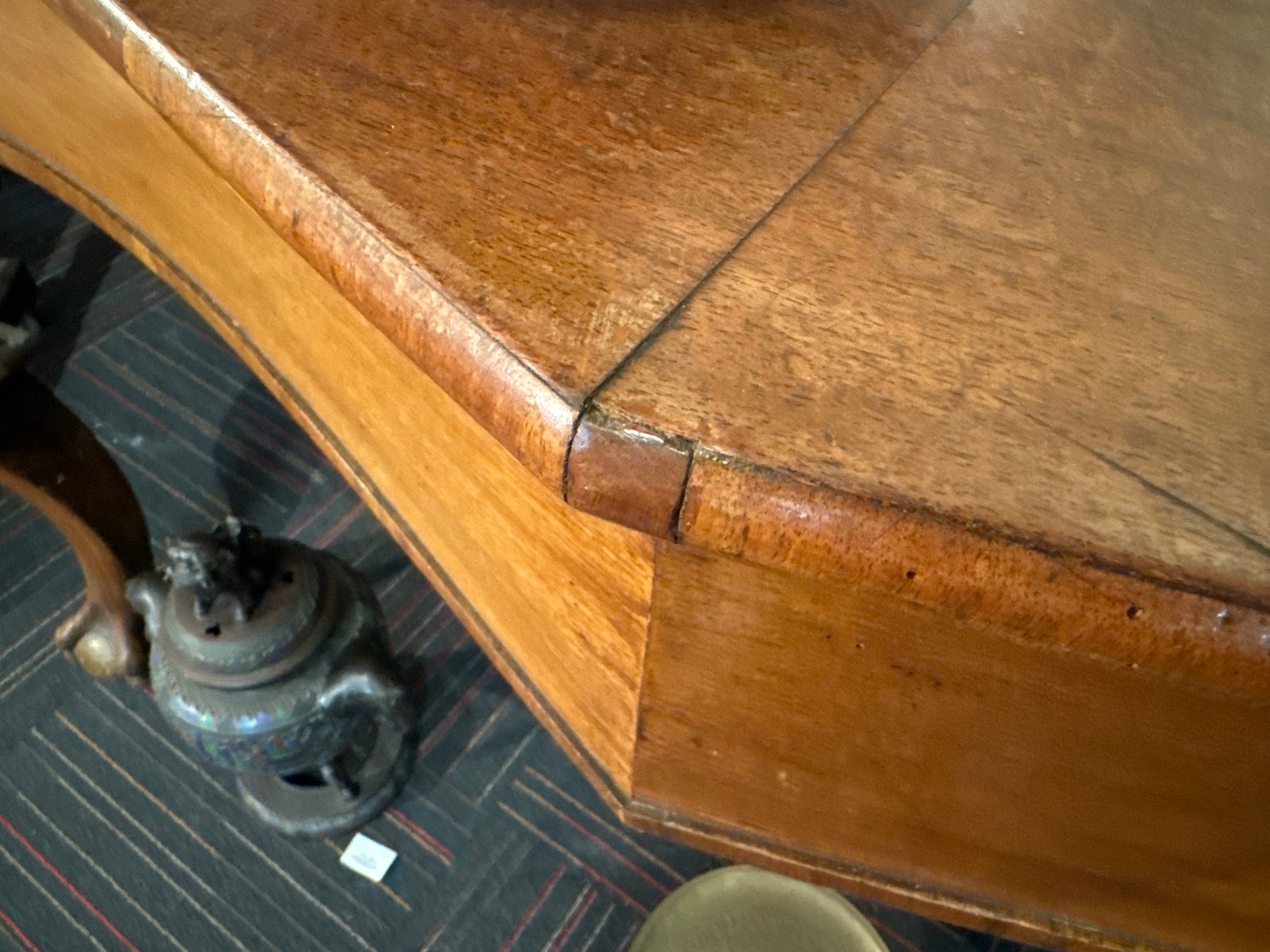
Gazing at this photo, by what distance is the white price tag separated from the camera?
1.17 m

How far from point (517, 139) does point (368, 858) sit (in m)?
Result: 0.99

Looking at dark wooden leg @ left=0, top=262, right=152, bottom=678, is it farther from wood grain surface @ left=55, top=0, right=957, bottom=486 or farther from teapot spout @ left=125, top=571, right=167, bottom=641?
wood grain surface @ left=55, top=0, right=957, bottom=486

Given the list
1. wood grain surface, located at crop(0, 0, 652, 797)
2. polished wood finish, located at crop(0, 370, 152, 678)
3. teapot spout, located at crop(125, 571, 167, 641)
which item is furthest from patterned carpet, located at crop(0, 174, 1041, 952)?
wood grain surface, located at crop(0, 0, 652, 797)

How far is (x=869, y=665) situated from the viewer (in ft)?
1.48

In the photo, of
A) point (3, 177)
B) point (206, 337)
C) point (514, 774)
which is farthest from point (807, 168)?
point (3, 177)

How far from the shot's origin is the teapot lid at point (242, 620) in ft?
3.01

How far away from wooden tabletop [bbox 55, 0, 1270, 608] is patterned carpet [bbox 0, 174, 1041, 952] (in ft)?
3.03

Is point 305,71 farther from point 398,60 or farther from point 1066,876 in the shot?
point 1066,876

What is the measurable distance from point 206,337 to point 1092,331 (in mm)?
1645

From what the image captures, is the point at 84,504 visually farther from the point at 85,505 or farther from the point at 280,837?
the point at 280,837

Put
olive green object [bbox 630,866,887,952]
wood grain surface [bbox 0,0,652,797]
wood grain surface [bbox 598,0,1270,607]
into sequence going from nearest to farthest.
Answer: wood grain surface [bbox 598,0,1270,607], wood grain surface [bbox 0,0,652,797], olive green object [bbox 630,866,887,952]

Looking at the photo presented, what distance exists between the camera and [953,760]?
1.61 ft

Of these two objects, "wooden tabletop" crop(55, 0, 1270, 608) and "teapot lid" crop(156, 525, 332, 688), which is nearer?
"wooden tabletop" crop(55, 0, 1270, 608)

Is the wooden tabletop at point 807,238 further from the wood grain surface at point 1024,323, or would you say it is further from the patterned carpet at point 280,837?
the patterned carpet at point 280,837
